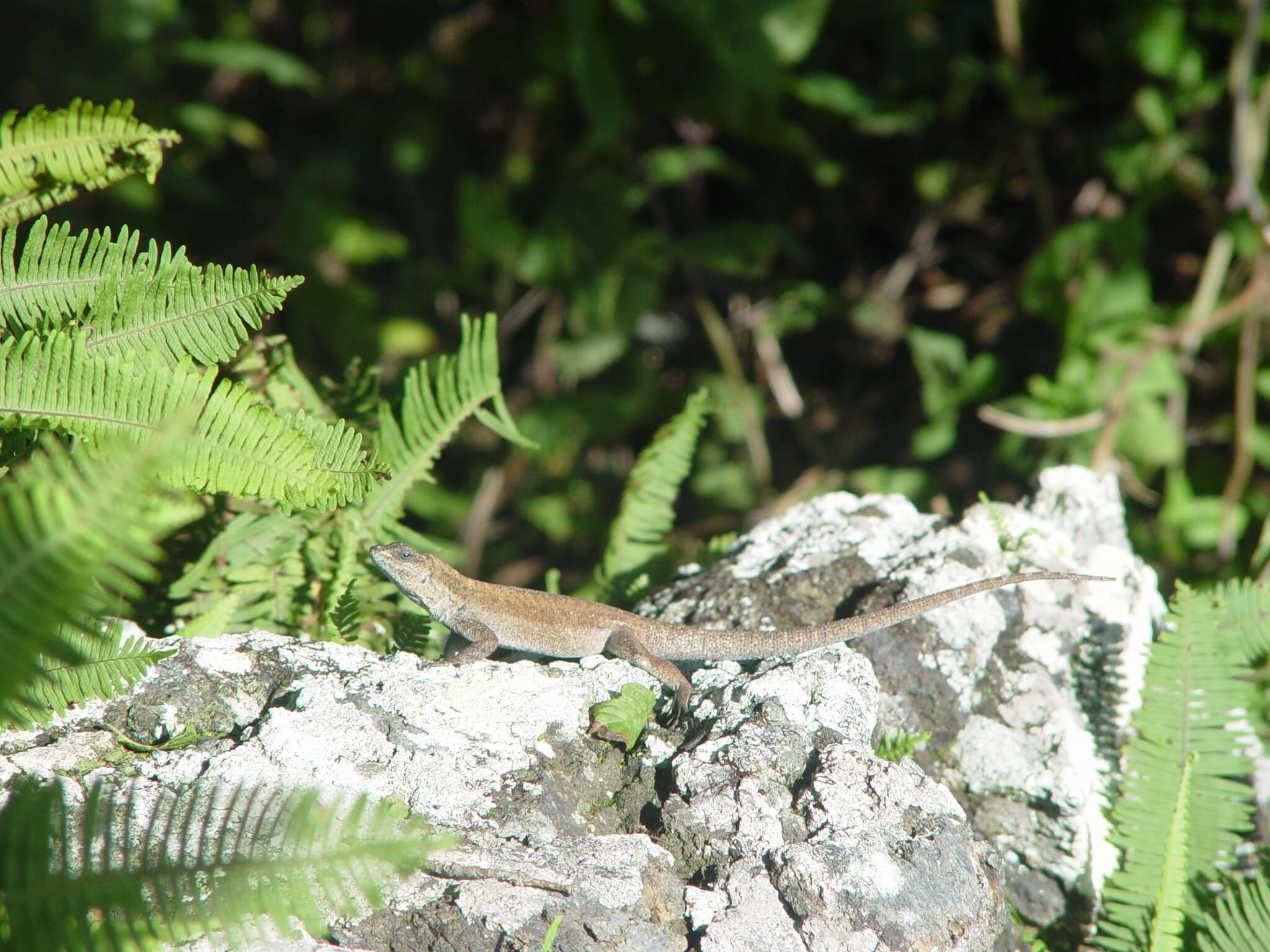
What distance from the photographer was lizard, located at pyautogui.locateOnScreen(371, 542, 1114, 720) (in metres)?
2.50

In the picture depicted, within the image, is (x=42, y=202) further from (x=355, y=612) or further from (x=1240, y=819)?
(x=1240, y=819)

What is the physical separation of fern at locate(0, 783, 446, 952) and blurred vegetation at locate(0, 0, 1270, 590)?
2802mm

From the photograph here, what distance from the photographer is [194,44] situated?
16.1ft

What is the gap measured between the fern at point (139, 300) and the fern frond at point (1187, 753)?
2.30 metres

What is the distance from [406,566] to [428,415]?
0.51 meters

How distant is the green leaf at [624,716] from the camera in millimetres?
2117

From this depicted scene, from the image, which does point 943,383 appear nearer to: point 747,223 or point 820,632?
point 747,223

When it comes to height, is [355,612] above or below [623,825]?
above

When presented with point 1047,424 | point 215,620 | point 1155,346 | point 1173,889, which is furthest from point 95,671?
point 1155,346

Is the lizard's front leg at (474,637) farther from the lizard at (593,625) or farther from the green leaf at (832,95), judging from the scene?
the green leaf at (832,95)

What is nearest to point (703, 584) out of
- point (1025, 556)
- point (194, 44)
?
point (1025, 556)

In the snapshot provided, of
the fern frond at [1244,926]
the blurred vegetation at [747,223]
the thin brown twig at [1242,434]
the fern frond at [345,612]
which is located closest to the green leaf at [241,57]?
the blurred vegetation at [747,223]

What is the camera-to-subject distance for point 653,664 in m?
2.55

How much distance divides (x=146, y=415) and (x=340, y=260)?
401 centimetres
